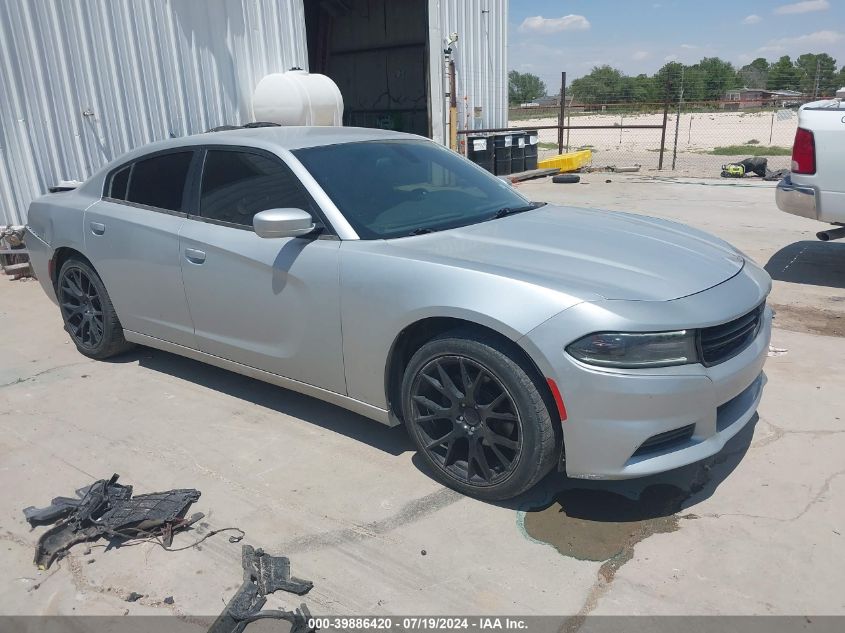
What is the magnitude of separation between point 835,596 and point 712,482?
79 cm

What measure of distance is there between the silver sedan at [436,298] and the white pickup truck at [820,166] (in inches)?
117

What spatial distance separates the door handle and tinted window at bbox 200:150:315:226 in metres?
0.22

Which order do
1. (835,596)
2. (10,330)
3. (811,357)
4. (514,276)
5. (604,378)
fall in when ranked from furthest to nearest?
(10,330)
(811,357)
(514,276)
(604,378)
(835,596)

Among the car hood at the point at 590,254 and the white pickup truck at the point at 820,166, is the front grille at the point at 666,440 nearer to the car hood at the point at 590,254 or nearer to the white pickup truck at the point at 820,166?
the car hood at the point at 590,254

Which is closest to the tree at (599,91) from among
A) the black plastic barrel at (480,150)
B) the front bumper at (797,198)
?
the black plastic barrel at (480,150)

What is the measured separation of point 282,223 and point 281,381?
3.10ft

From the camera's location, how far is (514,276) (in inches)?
112

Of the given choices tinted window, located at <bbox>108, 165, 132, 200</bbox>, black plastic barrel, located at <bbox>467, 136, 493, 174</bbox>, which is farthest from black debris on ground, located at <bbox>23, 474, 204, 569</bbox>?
black plastic barrel, located at <bbox>467, 136, 493, 174</bbox>

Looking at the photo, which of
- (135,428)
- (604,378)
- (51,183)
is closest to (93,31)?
(51,183)

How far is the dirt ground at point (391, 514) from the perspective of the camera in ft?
8.26

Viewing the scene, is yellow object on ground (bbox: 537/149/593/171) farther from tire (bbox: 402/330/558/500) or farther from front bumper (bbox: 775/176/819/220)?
tire (bbox: 402/330/558/500)

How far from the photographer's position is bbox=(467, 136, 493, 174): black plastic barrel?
1388cm

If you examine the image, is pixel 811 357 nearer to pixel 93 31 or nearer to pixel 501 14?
pixel 93 31

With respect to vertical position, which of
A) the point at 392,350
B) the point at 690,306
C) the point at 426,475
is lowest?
the point at 426,475
